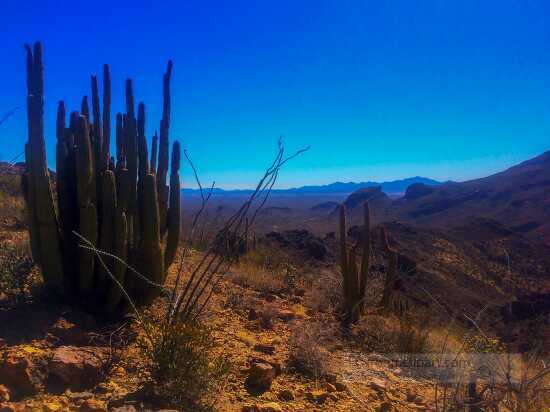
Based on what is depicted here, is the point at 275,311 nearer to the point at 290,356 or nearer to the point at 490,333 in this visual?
the point at 290,356

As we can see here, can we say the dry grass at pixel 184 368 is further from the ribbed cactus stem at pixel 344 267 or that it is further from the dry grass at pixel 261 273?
the dry grass at pixel 261 273

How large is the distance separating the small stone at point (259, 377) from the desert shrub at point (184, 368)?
380 millimetres

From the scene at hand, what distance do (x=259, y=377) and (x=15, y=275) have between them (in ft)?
10.4

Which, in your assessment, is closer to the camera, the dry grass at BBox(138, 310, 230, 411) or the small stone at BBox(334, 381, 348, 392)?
the dry grass at BBox(138, 310, 230, 411)

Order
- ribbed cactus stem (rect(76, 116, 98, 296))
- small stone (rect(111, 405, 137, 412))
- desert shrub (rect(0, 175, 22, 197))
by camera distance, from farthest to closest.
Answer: desert shrub (rect(0, 175, 22, 197)) → ribbed cactus stem (rect(76, 116, 98, 296)) → small stone (rect(111, 405, 137, 412))

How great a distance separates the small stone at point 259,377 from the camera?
4858 mm

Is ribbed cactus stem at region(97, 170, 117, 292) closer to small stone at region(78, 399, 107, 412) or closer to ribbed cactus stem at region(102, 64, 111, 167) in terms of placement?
ribbed cactus stem at region(102, 64, 111, 167)

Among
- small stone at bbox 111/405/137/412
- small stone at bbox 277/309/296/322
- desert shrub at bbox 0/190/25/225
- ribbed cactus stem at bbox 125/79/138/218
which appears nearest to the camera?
small stone at bbox 111/405/137/412

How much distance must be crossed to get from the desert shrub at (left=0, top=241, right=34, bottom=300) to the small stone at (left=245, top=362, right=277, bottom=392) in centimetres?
276

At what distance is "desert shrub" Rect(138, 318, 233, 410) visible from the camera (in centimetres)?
425

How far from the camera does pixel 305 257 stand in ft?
62.6

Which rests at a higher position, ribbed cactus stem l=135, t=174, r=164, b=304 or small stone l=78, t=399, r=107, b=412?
ribbed cactus stem l=135, t=174, r=164, b=304

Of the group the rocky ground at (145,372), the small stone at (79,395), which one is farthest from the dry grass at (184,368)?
the small stone at (79,395)

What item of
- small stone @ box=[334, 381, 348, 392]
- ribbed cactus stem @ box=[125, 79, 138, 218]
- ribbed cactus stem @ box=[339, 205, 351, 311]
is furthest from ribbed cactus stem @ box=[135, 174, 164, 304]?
ribbed cactus stem @ box=[339, 205, 351, 311]
